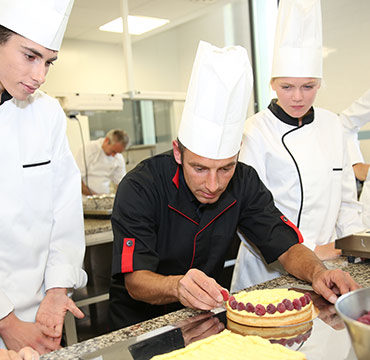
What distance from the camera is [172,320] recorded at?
1114 millimetres

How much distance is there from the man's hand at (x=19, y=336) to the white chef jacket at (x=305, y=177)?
2.75 feet

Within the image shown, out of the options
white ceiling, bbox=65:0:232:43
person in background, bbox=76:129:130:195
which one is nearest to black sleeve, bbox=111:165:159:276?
person in background, bbox=76:129:130:195

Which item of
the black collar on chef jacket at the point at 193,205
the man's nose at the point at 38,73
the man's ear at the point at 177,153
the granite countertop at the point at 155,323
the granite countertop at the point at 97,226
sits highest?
the man's nose at the point at 38,73

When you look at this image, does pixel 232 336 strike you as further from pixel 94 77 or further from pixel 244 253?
pixel 94 77

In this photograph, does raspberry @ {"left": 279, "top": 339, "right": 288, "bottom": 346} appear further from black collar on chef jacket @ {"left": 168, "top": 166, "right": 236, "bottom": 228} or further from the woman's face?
the woman's face

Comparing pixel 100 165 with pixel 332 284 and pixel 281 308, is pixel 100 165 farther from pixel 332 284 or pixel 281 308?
pixel 281 308

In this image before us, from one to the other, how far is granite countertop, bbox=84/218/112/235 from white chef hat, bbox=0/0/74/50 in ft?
4.62

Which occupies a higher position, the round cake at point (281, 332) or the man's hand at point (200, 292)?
the man's hand at point (200, 292)

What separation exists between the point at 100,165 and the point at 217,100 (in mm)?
3652

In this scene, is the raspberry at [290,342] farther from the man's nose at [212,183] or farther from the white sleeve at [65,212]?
the white sleeve at [65,212]

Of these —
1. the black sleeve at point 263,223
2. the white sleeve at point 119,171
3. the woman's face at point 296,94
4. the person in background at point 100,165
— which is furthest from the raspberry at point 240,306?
the white sleeve at point 119,171

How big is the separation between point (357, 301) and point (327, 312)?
413mm

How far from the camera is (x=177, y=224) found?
1.49 meters

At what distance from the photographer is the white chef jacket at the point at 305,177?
1.79m
